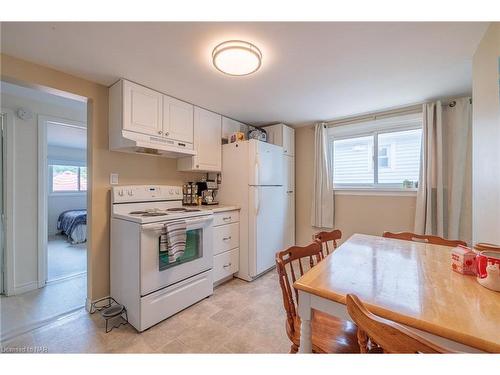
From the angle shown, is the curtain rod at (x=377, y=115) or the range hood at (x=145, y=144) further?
the curtain rod at (x=377, y=115)

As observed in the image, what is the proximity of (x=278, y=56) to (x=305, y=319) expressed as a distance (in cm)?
168

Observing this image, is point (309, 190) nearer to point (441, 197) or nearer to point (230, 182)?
point (230, 182)

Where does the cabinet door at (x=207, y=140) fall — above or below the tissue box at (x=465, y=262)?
above

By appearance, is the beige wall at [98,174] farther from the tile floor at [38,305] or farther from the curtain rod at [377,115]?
the curtain rod at [377,115]

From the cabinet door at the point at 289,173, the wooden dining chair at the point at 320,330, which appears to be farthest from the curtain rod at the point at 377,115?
the wooden dining chair at the point at 320,330

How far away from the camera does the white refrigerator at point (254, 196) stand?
2648mm

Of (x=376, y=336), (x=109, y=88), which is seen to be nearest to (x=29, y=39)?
(x=109, y=88)

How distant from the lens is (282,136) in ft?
10.6

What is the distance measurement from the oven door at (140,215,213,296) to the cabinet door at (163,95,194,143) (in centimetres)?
95

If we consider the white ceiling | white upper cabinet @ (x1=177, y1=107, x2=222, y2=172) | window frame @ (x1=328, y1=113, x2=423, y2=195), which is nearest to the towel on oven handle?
white upper cabinet @ (x1=177, y1=107, x2=222, y2=172)

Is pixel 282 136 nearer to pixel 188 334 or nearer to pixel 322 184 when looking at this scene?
pixel 322 184

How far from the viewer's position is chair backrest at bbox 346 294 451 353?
0.51 meters

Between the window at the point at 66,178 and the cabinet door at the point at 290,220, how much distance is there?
5.58m

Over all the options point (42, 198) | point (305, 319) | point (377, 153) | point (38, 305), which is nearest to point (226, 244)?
point (305, 319)
